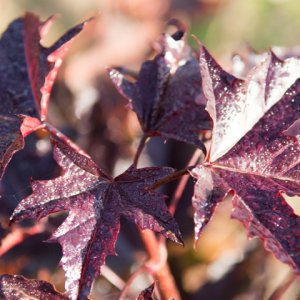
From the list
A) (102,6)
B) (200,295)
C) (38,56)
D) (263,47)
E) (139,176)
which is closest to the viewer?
(139,176)

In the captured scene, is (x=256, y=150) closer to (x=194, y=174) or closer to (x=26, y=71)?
(x=194, y=174)

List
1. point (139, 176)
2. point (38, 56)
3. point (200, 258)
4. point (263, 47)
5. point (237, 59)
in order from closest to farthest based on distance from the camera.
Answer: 1. point (139, 176)
2. point (38, 56)
3. point (237, 59)
4. point (200, 258)
5. point (263, 47)

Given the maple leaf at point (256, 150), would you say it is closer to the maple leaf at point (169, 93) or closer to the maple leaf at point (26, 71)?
the maple leaf at point (169, 93)

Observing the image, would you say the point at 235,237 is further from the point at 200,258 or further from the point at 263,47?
the point at 263,47

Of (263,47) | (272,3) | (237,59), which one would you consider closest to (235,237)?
(237,59)

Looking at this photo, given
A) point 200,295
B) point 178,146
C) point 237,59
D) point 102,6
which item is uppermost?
point 237,59

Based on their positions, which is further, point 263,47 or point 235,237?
point 263,47

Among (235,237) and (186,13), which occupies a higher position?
(186,13)
